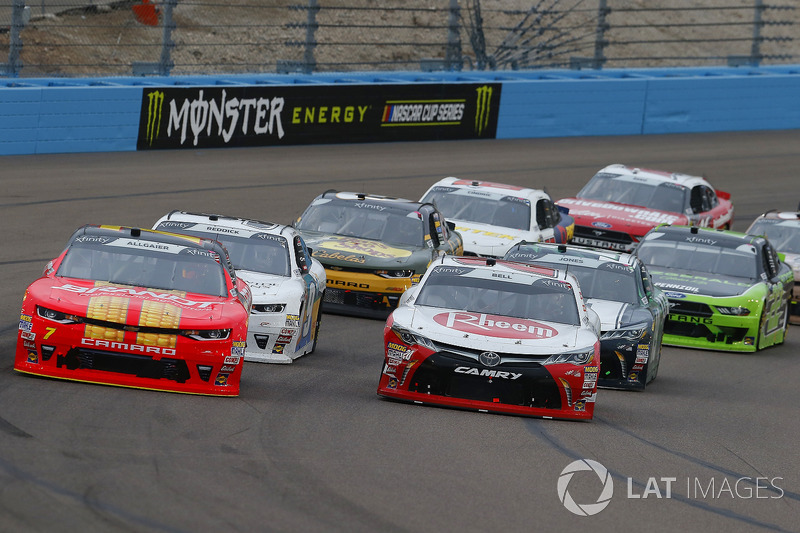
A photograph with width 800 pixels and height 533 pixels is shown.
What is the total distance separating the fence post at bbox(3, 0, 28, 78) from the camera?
24.1 metres

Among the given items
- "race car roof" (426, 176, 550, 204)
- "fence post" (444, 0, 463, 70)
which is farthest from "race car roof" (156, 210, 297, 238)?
"fence post" (444, 0, 463, 70)

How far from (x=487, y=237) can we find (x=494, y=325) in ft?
26.2

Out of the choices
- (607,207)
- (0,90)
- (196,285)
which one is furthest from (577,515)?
(0,90)

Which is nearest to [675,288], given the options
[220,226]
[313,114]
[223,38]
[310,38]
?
[220,226]

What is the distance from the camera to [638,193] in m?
23.8

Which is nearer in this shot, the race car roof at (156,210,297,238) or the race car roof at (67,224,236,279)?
the race car roof at (67,224,236,279)

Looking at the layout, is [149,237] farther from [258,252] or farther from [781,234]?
[781,234]

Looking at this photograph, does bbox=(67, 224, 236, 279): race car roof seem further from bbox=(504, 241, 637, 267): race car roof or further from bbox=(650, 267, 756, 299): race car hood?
bbox=(650, 267, 756, 299): race car hood

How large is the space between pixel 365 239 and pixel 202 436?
7998 mm

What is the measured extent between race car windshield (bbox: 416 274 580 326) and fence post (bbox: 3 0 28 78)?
14.1 metres

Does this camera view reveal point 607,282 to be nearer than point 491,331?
No

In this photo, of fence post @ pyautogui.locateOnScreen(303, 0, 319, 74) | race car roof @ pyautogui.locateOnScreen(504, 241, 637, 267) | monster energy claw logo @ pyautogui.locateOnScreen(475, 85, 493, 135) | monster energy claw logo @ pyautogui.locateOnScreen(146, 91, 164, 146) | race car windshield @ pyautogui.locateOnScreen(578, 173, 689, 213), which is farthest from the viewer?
monster energy claw logo @ pyautogui.locateOnScreen(475, 85, 493, 135)

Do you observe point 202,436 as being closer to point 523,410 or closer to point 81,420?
point 81,420

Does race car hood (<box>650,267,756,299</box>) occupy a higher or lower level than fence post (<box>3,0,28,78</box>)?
lower
